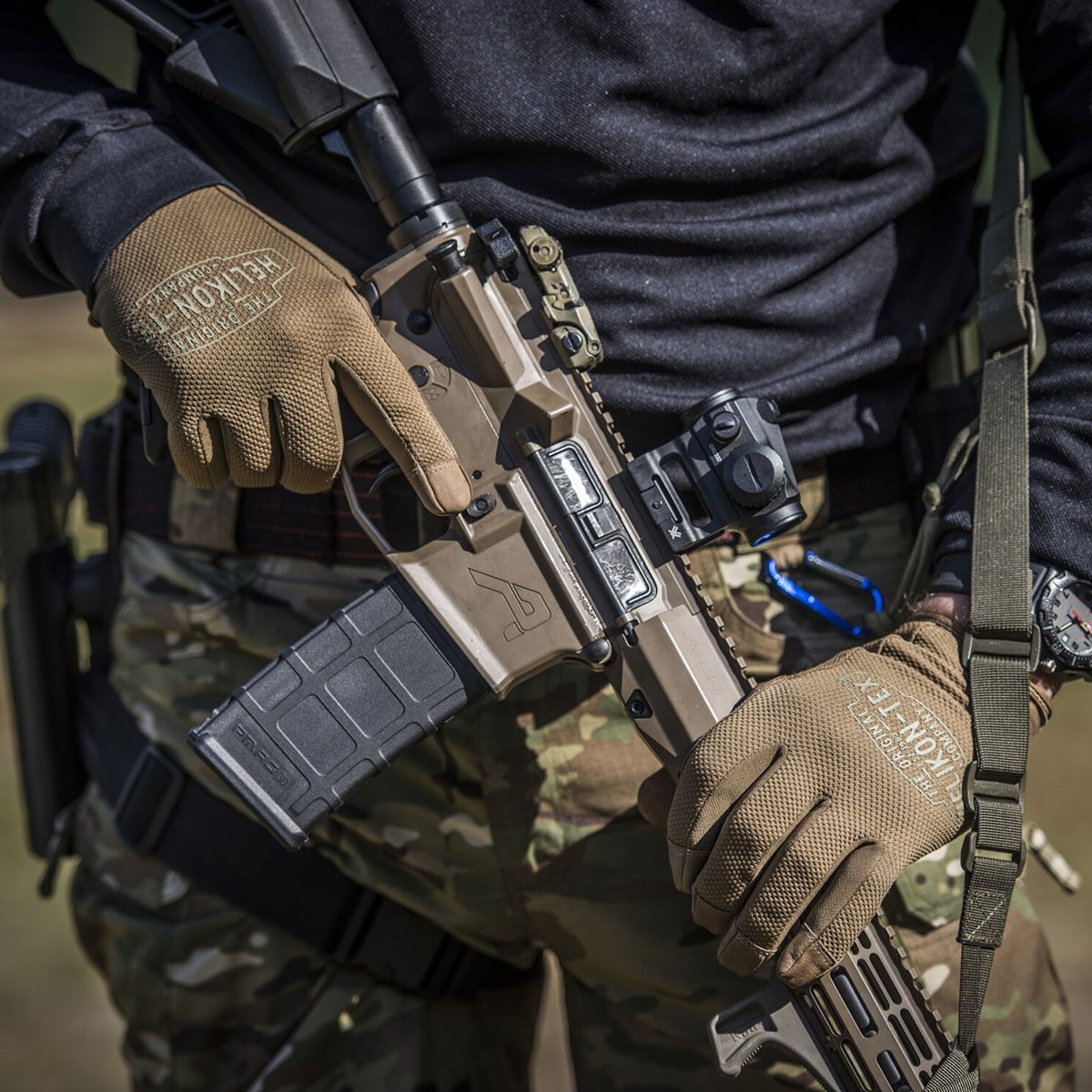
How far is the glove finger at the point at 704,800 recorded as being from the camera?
50.5 inches

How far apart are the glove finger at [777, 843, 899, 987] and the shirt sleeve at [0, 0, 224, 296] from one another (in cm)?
105

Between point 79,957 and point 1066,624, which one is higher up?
point 1066,624

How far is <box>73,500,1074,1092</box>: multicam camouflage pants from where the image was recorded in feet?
4.90

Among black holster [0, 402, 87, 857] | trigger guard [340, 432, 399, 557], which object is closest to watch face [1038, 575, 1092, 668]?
trigger guard [340, 432, 399, 557]

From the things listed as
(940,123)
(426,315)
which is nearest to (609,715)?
(426,315)

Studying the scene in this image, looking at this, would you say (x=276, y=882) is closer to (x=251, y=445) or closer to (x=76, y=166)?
(x=251, y=445)

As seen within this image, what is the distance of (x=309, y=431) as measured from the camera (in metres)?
1.37

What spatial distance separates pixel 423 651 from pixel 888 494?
646 mm

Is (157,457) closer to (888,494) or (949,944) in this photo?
(888,494)

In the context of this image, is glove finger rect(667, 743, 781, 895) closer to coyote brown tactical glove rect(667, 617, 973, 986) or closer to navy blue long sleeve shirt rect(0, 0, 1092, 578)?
coyote brown tactical glove rect(667, 617, 973, 986)

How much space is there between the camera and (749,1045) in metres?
1.32

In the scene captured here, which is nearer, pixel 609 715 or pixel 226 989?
pixel 609 715

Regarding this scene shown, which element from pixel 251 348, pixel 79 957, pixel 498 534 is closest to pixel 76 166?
pixel 251 348

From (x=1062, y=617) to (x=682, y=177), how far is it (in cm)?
66
